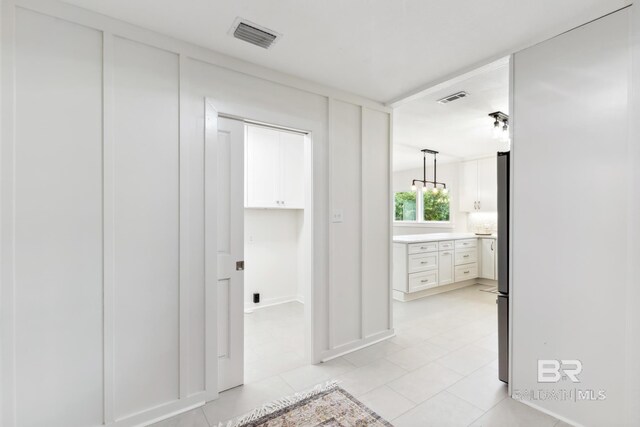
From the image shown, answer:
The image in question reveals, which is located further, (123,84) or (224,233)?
(224,233)

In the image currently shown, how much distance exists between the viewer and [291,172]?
171 inches

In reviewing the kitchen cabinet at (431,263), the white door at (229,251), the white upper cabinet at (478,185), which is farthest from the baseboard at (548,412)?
the white upper cabinet at (478,185)

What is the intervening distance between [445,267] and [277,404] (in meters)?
4.01

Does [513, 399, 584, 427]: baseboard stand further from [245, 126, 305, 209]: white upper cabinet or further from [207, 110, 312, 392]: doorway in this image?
[245, 126, 305, 209]: white upper cabinet

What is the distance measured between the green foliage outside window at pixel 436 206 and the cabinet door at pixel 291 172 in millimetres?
3933

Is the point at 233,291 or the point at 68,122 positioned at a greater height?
the point at 68,122

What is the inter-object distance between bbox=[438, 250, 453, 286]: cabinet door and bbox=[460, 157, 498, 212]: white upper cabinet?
1469mm

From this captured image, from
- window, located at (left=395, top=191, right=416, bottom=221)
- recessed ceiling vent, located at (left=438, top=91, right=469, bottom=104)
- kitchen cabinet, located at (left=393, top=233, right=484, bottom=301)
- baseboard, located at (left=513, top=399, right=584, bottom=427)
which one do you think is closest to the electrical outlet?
recessed ceiling vent, located at (left=438, top=91, right=469, bottom=104)

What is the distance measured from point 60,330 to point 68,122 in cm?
120

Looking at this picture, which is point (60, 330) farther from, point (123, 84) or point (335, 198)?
point (335, 198)

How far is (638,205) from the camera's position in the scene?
65.7 inches

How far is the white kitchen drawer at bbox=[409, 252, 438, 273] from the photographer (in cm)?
473

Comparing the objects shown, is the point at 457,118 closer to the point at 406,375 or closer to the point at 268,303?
the point at 406,375

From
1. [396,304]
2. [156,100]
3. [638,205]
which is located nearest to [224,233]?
[156,100]
